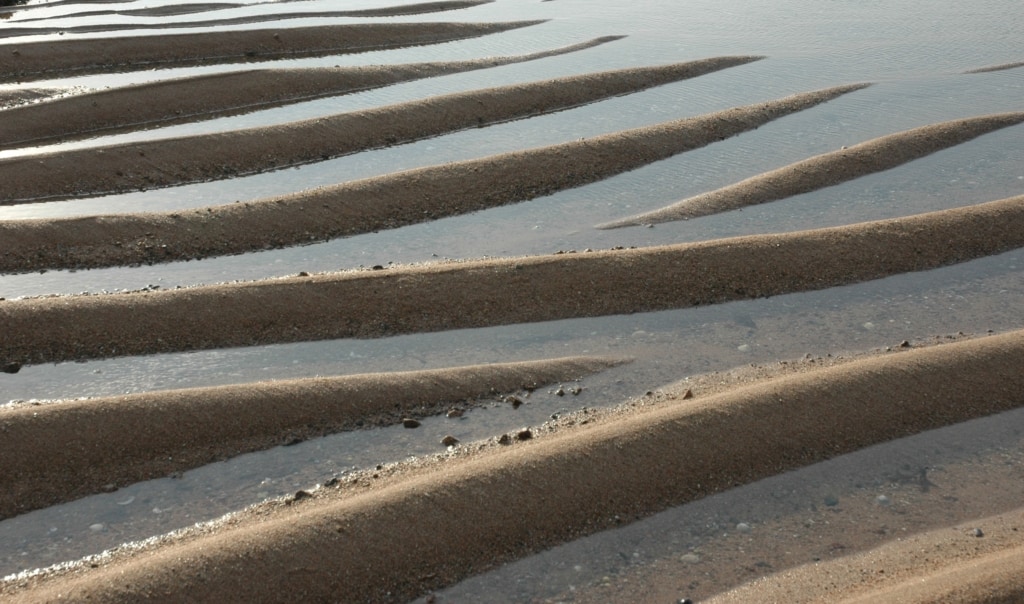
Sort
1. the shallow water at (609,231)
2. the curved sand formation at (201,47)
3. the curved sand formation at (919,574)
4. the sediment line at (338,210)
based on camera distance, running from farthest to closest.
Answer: the curved sand formation at (201,47) < the sediment line at (338,210) < the shallow water at (609,231) < the curved sand formation at (919,574)

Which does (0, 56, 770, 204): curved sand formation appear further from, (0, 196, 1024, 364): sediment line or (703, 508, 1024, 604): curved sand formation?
(703, 508, 1024, 604): curved sand formation

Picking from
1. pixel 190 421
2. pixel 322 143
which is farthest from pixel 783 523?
pixel 322 143

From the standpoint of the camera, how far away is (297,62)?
22.1 meters

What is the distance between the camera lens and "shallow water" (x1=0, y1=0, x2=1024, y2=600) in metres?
8.06

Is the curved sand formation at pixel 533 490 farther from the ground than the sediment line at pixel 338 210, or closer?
closer

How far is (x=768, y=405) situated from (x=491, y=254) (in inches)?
181

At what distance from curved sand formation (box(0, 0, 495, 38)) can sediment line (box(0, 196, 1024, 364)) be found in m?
17.8

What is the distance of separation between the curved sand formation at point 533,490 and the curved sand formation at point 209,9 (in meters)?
21.4

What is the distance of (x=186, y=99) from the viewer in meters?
18.4

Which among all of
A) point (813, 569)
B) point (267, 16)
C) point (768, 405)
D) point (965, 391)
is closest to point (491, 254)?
point (768, 405)

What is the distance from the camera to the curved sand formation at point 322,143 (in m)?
14.5

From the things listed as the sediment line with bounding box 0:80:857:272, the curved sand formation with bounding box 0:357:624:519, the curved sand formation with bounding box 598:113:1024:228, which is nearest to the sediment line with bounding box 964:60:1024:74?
the curved sand formation with bounding box 598:113:1024:228

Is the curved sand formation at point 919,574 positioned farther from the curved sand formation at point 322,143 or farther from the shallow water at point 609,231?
the curved sand formation at point 322,143

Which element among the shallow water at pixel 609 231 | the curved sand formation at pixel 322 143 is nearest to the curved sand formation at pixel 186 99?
the shallow water at pixel 609 231
